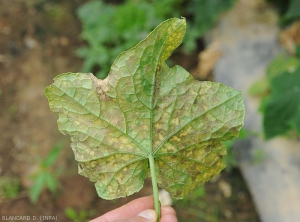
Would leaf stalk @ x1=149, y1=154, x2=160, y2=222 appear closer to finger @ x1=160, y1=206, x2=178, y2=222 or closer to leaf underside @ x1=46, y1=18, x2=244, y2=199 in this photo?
leaf underside @ x1=46, y1=18, x2=244, y2=199

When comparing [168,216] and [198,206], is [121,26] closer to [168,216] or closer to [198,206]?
[198,206]

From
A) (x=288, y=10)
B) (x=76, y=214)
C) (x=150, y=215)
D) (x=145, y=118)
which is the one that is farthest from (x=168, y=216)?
(x=288, y=10)

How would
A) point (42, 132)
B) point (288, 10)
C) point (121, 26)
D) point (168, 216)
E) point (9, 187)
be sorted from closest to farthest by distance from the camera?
1. point (168, 216)
2. point (288, 10)
3. point (9, 187)
4. point (42, 132)
5. point (121, 26)

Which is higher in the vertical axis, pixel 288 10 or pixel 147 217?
pixel 288 10

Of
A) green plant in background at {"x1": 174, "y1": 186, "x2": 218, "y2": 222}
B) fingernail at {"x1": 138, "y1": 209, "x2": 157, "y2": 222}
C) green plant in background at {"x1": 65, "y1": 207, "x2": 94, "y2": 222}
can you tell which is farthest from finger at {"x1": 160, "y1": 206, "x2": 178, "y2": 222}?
green plant in background at {"x1": 65, "y1": 207, "x2": 94, "y2": 222}

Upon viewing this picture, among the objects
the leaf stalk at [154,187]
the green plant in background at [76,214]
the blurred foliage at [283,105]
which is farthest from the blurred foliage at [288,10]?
the green plant in background at [76,214]

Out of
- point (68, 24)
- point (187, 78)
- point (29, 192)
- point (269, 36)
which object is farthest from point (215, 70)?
point (187, 78)
